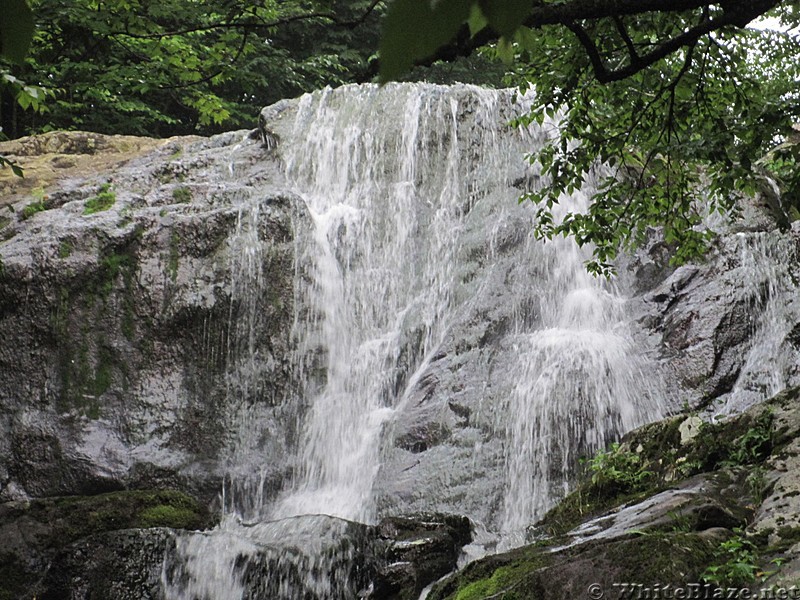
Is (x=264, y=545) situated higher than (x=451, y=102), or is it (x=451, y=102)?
(x=451, y=102)

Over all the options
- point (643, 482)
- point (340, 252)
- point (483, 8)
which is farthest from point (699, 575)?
point (340, 252)

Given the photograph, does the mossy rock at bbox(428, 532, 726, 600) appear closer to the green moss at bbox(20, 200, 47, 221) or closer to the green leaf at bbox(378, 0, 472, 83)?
the green leaf at bbox(378, 0, 472, 83)

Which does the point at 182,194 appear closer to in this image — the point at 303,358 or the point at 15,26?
the point at 303,358

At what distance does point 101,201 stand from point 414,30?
11.6m

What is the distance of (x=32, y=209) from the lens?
1145cm

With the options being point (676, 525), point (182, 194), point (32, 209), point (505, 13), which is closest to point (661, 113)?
point (676, 525)

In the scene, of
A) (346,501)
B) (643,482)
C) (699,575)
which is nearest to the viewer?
(699,575)

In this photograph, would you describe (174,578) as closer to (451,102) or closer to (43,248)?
(43,248)

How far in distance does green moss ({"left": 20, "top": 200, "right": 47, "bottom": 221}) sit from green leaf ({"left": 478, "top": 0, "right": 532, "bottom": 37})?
38.4ft

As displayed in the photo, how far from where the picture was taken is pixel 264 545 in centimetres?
702

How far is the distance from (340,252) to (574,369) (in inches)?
151

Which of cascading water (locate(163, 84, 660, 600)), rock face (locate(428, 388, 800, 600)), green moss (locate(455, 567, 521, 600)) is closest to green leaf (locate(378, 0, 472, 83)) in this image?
rock face (locate(428, 388, 800, 600))

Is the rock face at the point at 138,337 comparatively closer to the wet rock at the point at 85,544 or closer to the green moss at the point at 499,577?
the wet rock at the point at 85,544

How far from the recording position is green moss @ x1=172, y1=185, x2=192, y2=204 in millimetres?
11688
